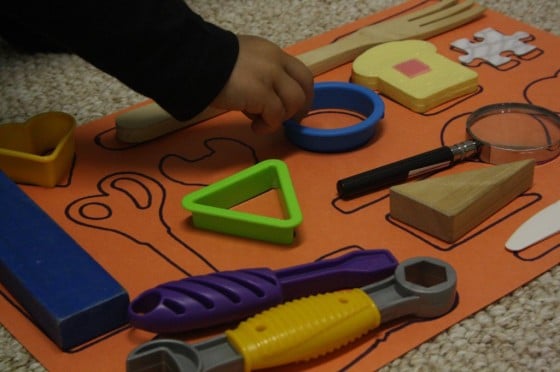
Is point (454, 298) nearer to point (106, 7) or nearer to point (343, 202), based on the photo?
point (343, 202)

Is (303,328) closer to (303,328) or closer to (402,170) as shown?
(303,328)

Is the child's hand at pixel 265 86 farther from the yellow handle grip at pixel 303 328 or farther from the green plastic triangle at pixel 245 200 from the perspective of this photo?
the yellow handle grip at pixel 303 328

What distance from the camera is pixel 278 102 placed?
0.63 meters

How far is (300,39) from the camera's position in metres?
0.82

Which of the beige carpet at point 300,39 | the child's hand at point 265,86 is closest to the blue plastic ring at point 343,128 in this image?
the child's hand at point 265,86

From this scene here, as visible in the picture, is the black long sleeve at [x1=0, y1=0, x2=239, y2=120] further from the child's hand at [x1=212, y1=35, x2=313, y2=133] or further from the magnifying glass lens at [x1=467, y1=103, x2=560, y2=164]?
the magnifying glass lens at [x1=467, y1=103, x2=560, y2=164]

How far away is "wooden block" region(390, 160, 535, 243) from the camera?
0.55 m

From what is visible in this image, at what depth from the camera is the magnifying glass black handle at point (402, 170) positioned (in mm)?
596

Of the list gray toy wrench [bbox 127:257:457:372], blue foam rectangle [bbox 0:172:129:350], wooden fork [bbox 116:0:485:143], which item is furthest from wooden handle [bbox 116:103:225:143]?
gray toy wrench [bbox 127:257:457:372]

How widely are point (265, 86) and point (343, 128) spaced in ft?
0.20

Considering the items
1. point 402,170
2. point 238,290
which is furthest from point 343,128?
point 238,290

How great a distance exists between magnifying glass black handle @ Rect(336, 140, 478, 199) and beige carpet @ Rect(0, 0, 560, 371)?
0.11 meters

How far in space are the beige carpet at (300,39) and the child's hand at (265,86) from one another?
14 cm

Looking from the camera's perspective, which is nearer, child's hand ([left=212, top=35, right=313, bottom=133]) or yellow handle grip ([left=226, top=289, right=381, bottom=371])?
yellow handle grip ([left=226, top=289, right=381, bottom=371])
